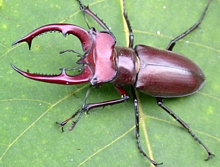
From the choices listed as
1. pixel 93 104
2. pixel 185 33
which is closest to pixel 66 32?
pixel 93 104

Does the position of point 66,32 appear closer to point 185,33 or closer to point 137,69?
point 137,69

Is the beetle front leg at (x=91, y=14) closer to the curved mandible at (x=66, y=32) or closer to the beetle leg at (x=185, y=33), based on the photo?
the curved mandible at (x=66, y=32)


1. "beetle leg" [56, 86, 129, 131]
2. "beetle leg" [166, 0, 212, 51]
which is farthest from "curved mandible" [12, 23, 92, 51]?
"beetle leg" [166, 0, 212, 51]

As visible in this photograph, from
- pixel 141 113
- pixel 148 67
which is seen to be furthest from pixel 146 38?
pixel 141 113

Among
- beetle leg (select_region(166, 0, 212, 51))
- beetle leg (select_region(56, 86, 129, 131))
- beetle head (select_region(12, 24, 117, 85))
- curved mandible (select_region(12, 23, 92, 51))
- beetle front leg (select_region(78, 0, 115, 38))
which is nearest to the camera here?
curved mandible (select_region(12, 23, 92, 51))

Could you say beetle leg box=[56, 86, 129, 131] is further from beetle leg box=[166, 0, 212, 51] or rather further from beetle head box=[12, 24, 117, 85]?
beetle leg box=[166, 0, 212, 51]

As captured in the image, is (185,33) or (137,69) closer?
(137,69)
